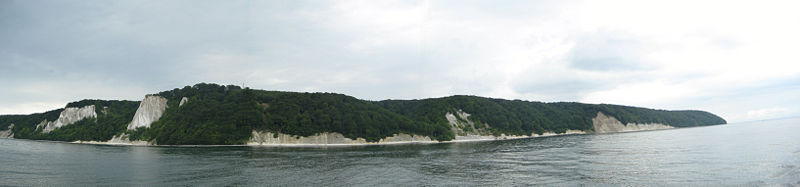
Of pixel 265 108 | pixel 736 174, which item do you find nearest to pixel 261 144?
pixel 265 108

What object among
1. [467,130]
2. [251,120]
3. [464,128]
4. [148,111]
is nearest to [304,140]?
[251,120]

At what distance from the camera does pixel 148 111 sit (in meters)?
168

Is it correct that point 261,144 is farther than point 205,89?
No

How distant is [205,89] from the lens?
184 m

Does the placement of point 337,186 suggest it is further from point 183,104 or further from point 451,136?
point 183,104

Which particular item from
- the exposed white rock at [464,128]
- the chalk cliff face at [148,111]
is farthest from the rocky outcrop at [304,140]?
the chalk cliff face at [148,111]

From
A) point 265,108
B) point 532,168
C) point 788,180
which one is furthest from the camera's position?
point 265,108

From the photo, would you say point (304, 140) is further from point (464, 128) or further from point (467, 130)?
point (467, 130)

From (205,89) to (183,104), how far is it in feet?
63.1

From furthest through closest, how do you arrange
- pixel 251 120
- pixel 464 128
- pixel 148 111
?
pixel 464 128 → pixel 148 111 → pixel 251 120

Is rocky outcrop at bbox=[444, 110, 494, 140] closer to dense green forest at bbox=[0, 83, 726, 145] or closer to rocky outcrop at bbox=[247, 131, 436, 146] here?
dense green forest at bbox=[0, 83, 726, 145]

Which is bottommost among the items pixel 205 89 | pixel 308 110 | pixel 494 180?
pixel 494 180

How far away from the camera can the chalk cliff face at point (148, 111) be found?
16375cm

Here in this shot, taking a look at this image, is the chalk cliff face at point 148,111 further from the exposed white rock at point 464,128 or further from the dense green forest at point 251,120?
the exposed white rock at point 464,128
